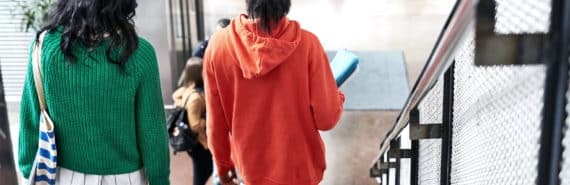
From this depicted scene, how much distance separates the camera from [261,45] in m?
2.60

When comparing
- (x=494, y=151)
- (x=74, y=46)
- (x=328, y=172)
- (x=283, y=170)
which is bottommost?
(x=328, y=172)

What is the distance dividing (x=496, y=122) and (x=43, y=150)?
148 cm

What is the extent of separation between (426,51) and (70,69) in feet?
22.4

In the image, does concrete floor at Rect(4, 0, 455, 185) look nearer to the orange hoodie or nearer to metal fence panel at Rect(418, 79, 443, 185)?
metal fence panel at Rect(418, 79, 443, 185)

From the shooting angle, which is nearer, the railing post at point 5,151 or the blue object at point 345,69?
the railing post at point 5,151

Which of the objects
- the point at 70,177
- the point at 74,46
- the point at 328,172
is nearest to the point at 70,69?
the point at 74,46

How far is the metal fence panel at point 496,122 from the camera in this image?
1290 millimetres

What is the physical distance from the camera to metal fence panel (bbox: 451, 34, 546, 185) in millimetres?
1290

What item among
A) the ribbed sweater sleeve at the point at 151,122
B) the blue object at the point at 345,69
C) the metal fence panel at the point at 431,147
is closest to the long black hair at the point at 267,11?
the ribbed sweater sleeve at the point at 151,122

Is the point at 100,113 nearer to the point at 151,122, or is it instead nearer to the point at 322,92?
the point at 151,122

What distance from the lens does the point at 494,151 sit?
1.64 meters

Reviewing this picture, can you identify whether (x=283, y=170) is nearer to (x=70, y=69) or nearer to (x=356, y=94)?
(x=70, y=69)

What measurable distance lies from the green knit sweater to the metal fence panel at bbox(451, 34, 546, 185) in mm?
984

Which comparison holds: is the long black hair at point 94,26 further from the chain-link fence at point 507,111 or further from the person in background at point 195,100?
the person in background at point 195,100
